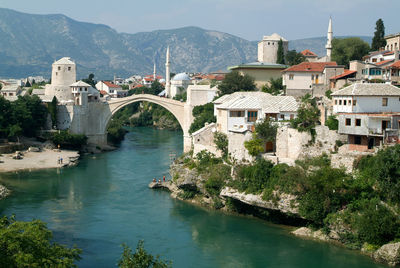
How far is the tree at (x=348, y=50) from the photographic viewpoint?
38812 mm

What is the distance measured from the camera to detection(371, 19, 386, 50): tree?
4038cm

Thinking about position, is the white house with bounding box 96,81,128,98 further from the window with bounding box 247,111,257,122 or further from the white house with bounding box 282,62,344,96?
the window with bounding box 247,111,257,122

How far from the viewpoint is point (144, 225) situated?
21.6 meters

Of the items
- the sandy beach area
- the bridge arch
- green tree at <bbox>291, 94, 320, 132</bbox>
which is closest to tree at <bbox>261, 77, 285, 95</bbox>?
green tree at <bbox>291, 94, 320, 132</bbox>

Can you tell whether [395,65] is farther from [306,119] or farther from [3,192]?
[3,192]

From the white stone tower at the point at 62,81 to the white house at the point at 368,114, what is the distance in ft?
91.1

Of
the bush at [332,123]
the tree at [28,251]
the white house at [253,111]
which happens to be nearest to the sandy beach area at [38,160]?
the white house at [253,111]

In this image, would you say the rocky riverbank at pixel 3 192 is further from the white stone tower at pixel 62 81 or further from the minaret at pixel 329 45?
the minaret at pixel 329 45

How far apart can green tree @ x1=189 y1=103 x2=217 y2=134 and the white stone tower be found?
12180mm

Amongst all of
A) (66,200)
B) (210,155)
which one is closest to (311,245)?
(210,155)

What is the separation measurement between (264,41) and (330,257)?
2739 cm

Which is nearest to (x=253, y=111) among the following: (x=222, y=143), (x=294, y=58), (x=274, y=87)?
(x=222, y=143)

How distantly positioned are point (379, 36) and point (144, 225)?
1087 inches

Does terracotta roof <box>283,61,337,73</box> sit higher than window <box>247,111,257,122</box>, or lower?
higher
